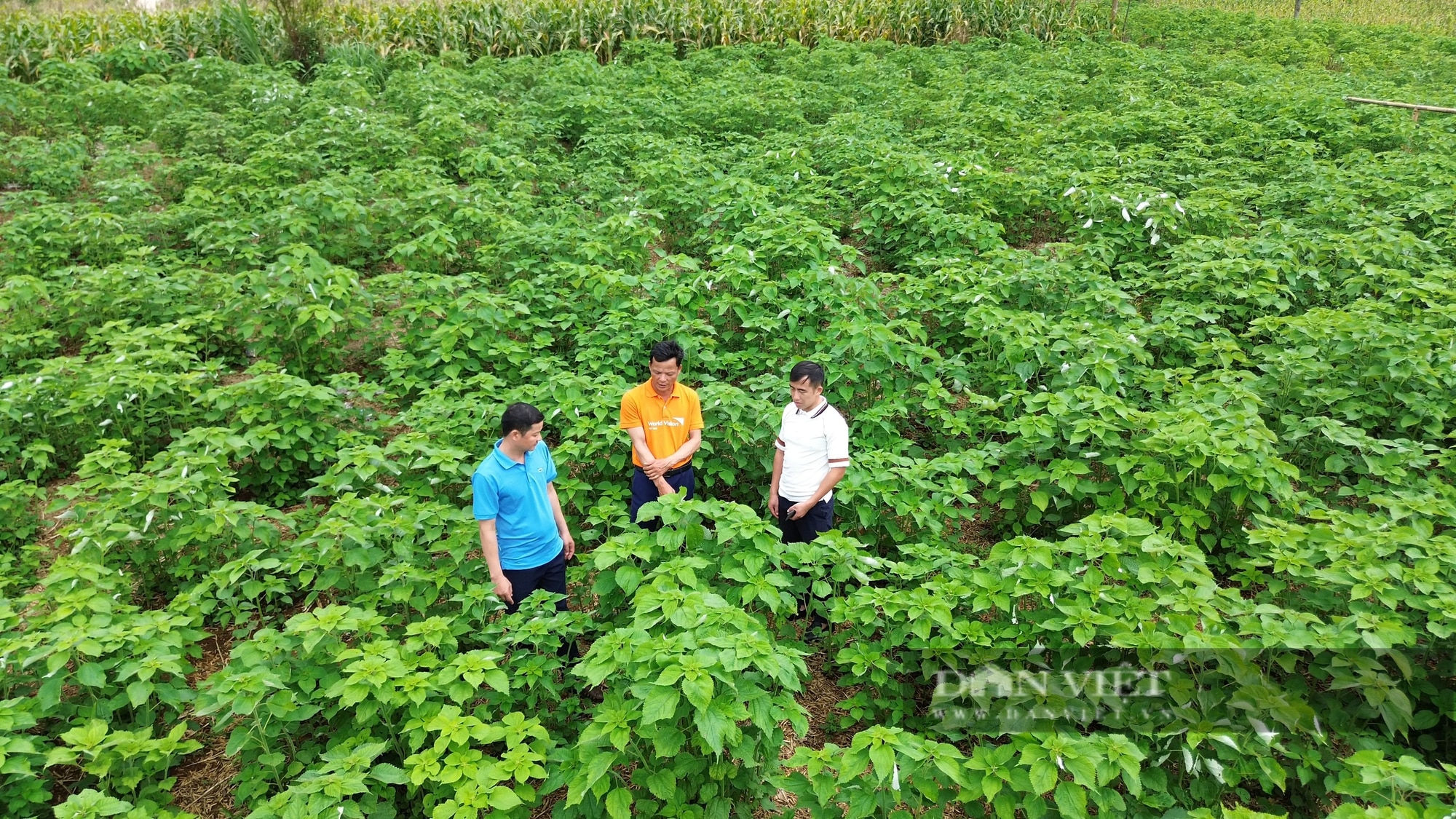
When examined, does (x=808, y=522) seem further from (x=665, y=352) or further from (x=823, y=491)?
(x=665, y=352)

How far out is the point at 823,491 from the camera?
447 centimetres

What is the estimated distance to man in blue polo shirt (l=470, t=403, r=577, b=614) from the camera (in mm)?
3873

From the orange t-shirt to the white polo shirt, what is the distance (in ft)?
1.91

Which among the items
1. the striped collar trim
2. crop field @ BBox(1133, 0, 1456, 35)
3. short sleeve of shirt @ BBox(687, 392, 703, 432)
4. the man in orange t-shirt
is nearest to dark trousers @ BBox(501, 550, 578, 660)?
the man in orange t-shirt

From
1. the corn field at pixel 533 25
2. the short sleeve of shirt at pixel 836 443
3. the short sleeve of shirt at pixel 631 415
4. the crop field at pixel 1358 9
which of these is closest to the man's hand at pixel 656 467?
the short sleeve of shirt at pixel 631 415

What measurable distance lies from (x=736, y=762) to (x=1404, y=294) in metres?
6.42

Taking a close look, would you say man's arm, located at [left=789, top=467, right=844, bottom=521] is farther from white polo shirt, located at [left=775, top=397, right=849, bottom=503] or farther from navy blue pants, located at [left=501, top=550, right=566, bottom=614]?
navy blue pants, located at [left=501, top=550, right=566, bottom=614]

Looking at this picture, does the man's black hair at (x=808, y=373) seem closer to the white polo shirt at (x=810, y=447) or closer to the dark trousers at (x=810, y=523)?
the white polo shirt at (x=810, y=447)

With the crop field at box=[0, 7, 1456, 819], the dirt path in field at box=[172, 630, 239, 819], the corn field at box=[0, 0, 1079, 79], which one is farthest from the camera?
the corn field at box=[0, 0, 1079, 79]

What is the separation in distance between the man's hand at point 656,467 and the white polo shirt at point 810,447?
0.66m

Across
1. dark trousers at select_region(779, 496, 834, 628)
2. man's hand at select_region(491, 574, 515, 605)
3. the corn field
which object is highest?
the corn field

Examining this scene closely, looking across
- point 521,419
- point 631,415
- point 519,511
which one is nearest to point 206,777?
point 519,511

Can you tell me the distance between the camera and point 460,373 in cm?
645

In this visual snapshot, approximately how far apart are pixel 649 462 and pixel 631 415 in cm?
29
